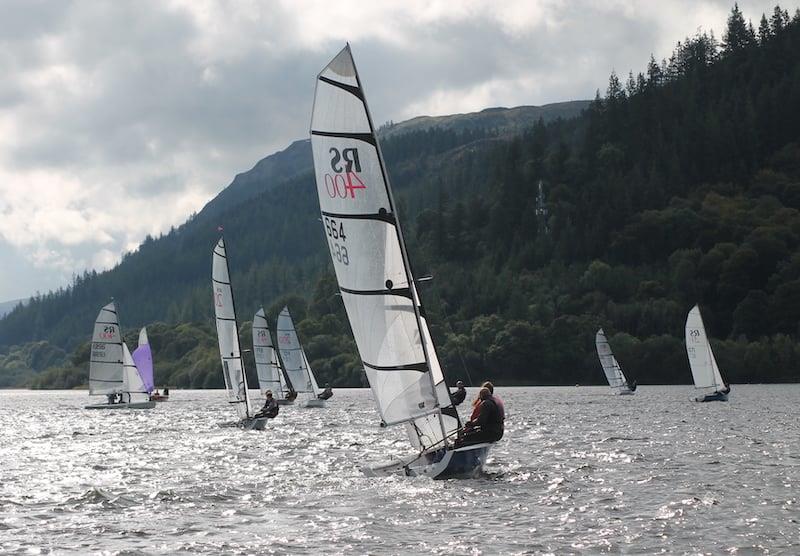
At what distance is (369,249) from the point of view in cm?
3072

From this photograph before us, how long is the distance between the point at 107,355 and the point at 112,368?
1.26m

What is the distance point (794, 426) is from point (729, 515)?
31557mm

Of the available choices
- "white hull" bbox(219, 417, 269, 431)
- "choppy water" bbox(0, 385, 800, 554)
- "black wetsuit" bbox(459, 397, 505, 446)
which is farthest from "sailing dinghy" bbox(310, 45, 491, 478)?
"white hull" bbox(219, 417, 269, 431)

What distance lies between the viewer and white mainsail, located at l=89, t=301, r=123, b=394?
95938mm

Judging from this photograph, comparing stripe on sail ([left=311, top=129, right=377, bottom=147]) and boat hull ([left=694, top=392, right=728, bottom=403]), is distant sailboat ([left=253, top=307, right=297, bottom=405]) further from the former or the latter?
stripe on sail ([left=311, top=129, right=377, bottom=147])

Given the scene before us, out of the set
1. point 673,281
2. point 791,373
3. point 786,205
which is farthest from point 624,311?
point 786,205

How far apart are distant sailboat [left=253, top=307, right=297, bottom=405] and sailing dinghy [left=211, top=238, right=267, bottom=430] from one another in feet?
113

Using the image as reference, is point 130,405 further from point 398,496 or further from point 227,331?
point 398,496

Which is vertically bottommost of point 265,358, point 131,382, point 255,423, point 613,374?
point 613,374

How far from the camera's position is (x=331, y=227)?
31.3 metres

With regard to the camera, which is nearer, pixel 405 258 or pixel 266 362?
pixel 405 258

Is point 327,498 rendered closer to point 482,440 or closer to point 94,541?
point 482,440

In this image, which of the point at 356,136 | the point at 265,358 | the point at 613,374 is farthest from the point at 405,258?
the point at 613,374

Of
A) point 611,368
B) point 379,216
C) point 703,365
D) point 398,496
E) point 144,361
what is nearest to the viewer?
point 398,496
